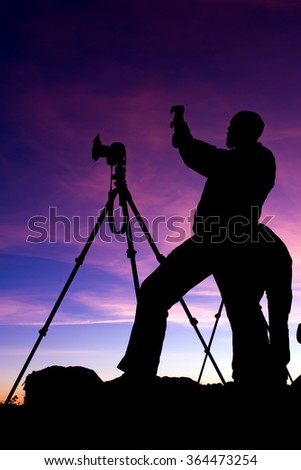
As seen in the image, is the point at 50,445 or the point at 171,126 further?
the point at 171,126

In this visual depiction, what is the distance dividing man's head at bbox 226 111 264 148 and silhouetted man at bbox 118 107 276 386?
0.10 feet

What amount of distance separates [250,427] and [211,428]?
42cm

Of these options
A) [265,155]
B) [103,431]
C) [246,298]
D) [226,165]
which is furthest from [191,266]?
[103,431]

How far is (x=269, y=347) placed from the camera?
19.7 ft

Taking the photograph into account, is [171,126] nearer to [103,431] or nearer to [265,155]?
[265,155]

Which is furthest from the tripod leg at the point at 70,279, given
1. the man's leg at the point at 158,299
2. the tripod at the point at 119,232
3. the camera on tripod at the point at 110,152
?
the man's leg at the point at 158,299

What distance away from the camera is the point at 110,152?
6.89 metres

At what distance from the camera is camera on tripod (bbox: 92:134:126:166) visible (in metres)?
6.88

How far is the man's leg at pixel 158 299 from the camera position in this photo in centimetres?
552

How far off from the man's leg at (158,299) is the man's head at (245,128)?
1.53 metres

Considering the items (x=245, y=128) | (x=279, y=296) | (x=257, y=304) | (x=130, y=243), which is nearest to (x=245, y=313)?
(x=257, y=304)

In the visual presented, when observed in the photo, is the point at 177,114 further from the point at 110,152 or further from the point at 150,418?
the point at 150,418

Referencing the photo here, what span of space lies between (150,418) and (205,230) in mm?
2314

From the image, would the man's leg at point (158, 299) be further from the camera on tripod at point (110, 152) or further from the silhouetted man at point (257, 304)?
the camera on tripod at point (110, 152)
